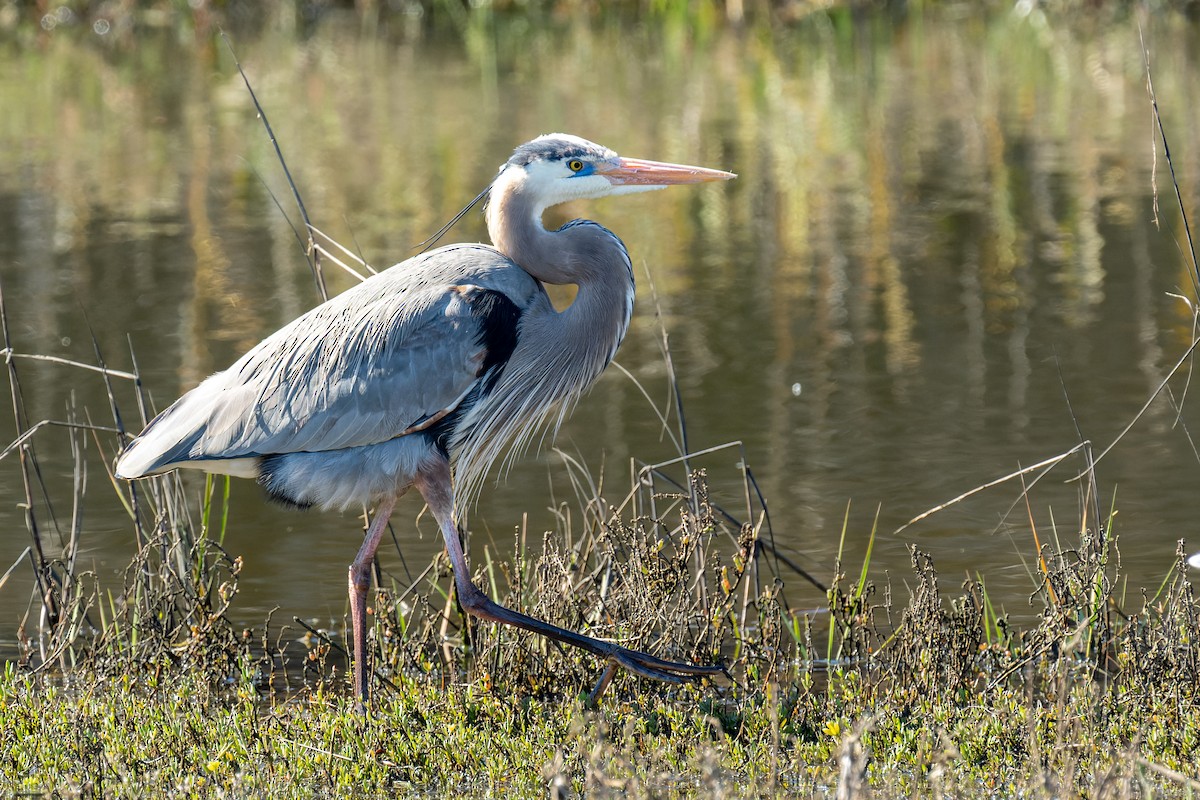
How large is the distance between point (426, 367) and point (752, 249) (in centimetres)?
682

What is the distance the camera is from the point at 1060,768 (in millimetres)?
4031

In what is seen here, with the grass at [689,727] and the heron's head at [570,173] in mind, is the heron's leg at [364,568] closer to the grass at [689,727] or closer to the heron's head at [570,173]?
the grass at [689,727]

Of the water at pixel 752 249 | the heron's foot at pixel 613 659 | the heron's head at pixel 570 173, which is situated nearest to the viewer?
the heron's foot at pixel 613 659

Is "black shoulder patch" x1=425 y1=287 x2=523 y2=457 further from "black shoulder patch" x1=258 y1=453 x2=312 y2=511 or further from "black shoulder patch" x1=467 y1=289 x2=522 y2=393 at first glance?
"black shoulder patch" x1=258 y1=453 x2=312 y2=511

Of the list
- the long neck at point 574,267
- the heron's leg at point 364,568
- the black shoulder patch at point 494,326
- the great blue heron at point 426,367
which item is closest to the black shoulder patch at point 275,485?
the great blue heron at point 426,367

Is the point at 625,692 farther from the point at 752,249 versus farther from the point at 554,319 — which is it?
the point at 752,249

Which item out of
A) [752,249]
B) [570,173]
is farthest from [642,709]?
[752,249]

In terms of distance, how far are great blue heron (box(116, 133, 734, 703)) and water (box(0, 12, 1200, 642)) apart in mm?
776

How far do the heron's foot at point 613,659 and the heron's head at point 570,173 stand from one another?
1.19m

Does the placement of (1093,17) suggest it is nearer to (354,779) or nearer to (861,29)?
(861,29)

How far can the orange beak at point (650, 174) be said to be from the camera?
16.6 feet

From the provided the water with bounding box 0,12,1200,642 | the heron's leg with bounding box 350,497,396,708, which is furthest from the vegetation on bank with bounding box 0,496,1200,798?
the water with bounding box 0,12,1200,642

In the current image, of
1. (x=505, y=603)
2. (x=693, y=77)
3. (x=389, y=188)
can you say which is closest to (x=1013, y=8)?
(x=693, y=77)

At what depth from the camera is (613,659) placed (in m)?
4.65
